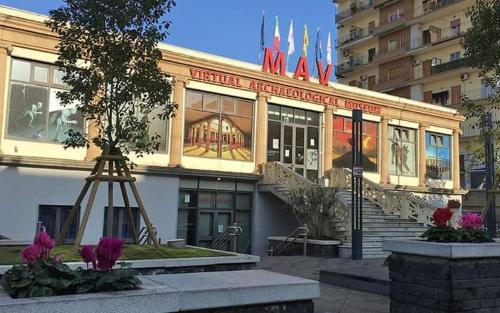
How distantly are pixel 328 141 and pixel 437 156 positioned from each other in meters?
9.02

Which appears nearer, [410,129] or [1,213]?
[1,213]

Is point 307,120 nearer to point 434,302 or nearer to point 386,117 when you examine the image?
point 386,117

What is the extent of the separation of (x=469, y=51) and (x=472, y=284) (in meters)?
6.87

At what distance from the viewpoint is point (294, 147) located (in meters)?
24.9

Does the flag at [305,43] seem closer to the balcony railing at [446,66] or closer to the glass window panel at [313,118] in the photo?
the glass window panel at [313,118]

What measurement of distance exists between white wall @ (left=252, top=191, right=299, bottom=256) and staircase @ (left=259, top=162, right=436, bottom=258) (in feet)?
2.48

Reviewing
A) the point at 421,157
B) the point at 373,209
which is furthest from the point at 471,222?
the point at 421,157

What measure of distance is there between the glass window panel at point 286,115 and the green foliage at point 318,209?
540cm

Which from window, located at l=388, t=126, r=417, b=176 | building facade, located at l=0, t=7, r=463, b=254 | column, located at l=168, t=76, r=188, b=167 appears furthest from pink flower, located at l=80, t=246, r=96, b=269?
window, located at l=388, t=126, r=417, b=176

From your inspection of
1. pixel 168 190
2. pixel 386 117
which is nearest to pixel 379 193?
pixel 386 117

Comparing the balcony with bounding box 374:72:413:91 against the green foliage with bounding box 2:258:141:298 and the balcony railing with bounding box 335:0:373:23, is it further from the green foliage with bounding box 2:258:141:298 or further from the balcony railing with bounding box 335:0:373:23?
the green foliage with bounding box 2:258:141:298

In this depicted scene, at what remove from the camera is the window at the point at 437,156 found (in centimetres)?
3042

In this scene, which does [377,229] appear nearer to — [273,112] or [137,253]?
[273,112]

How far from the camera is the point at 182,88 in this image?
21.1 metres
